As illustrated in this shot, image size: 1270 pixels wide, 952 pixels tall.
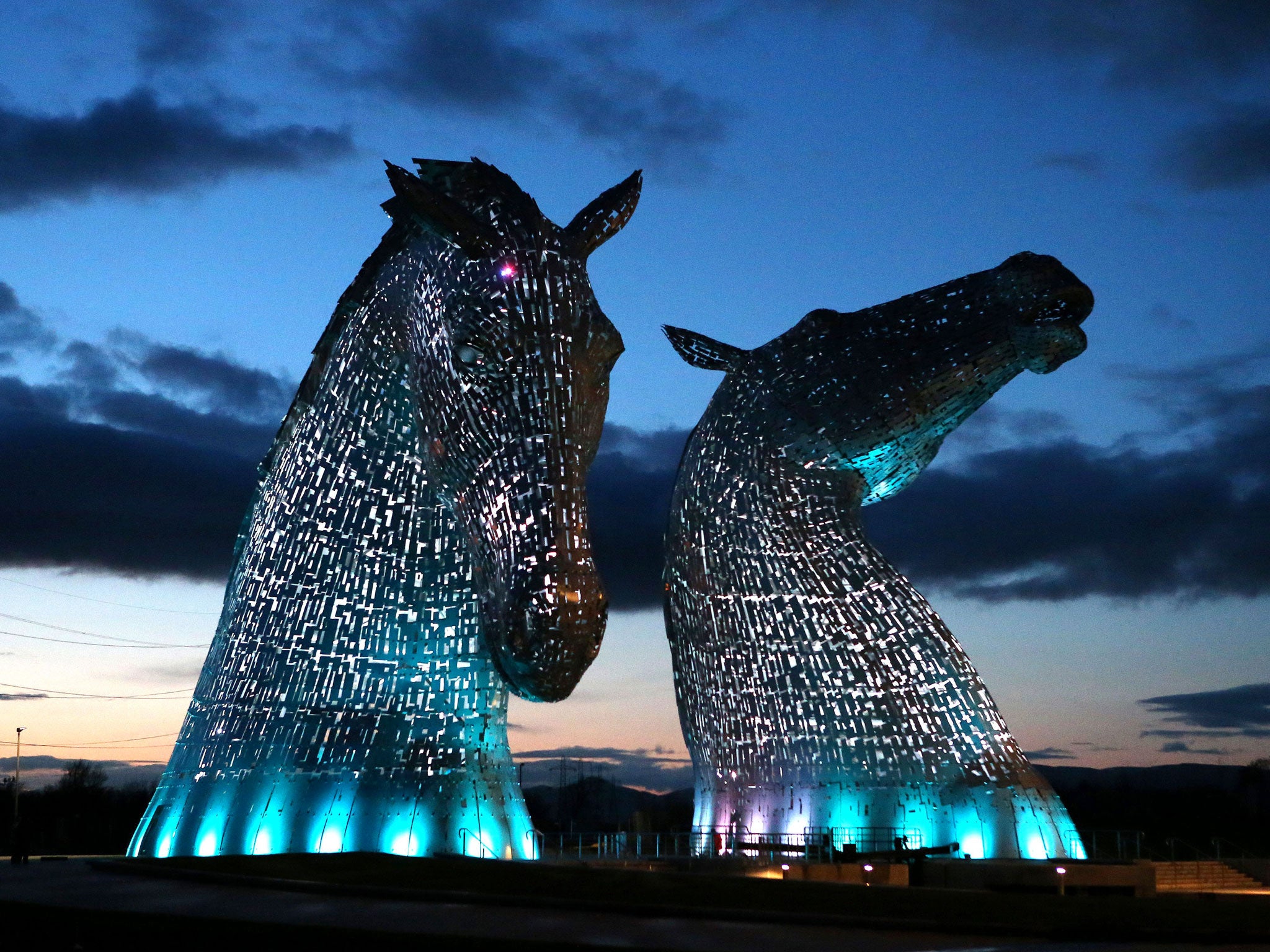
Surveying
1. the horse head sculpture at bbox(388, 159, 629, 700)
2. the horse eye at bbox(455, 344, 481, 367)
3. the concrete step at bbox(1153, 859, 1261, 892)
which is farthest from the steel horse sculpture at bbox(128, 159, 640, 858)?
the concrete step at bbox(1153, 859, 1261, 892)

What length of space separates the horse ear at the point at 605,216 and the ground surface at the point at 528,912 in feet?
13.9

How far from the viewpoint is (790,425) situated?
16562 mm

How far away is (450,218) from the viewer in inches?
326

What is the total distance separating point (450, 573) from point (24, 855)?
6661 millimetres

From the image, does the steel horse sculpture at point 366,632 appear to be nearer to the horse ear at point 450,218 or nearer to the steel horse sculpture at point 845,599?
the horse ear at point 450,218

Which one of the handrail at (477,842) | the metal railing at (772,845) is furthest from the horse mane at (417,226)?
the metal railing at (772,845)

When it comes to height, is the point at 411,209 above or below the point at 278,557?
above

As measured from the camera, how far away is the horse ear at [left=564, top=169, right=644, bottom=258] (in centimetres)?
905

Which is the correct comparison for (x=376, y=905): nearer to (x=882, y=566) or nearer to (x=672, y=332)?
(x=882, y=566)

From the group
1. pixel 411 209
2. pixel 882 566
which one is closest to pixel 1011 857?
pixel 882 566

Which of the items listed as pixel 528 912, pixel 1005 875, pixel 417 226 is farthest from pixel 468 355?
pixel 1005 875

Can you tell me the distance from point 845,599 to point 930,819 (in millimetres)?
2667

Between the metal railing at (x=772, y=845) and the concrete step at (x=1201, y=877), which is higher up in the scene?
the metal railing at (x=772, y=845)

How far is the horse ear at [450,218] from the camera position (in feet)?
27.1
